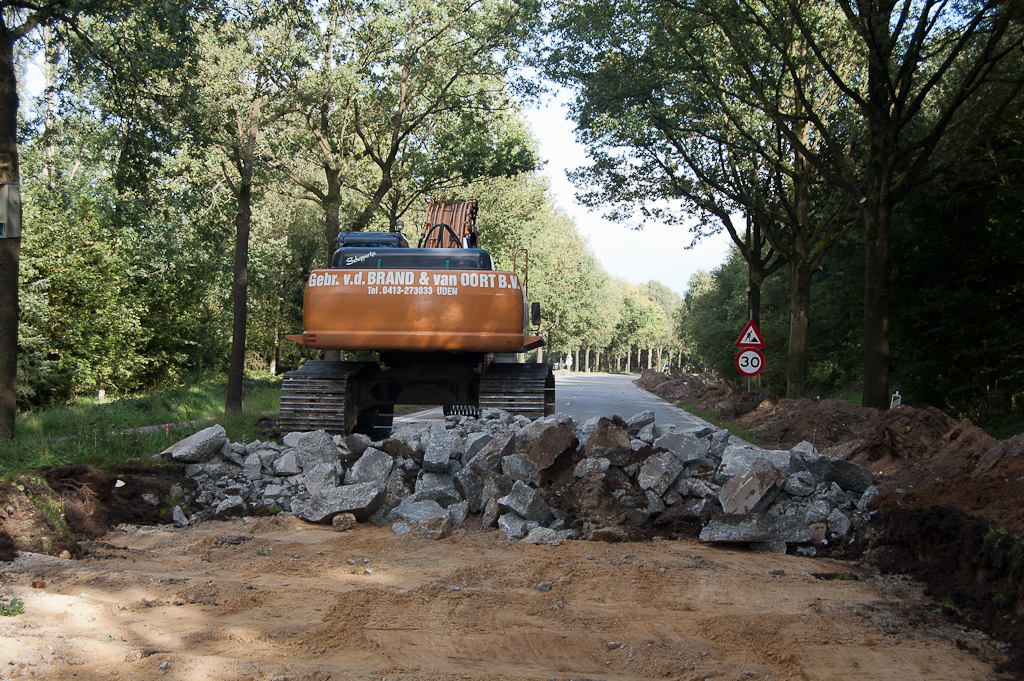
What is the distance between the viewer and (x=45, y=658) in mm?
3977

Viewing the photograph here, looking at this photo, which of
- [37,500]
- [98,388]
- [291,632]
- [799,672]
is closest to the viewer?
[799,672]

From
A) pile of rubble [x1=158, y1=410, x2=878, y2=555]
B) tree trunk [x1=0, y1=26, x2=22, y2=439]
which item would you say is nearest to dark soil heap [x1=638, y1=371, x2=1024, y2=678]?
pile of rubble [x1=158, y1=410, x2=878, y2=555]

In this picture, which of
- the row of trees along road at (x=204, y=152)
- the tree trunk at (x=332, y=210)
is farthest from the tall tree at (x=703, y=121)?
the tree trunk at (x=332, y=210)

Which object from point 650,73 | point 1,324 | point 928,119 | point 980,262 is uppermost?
point 650,73

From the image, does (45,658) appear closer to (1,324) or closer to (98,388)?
(1,324)

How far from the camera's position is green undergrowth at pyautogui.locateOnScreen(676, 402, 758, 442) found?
16884 millimetres

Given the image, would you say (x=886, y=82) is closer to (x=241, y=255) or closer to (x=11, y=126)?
(x=241, y=255)

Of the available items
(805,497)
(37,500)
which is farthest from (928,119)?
(37,500)

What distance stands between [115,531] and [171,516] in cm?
68

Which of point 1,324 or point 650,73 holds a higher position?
point 650,73

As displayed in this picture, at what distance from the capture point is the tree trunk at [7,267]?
33.5 feet

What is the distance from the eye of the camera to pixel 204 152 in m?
15.4

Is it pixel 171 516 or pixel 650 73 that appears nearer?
pixel 171 516

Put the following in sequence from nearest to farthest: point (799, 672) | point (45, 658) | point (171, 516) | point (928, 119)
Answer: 1. point (45, 658)
2. point (799, 672)
3. point (171, 516)
4. point (928, 119)
